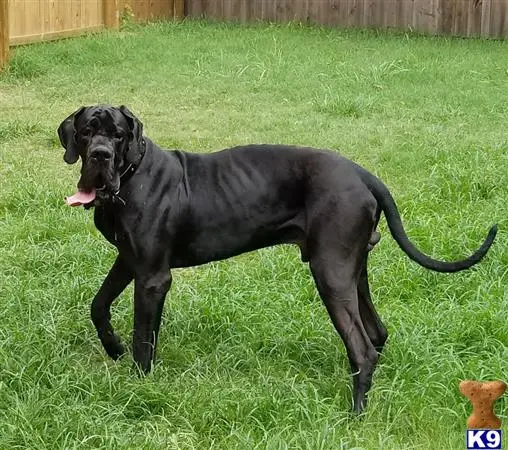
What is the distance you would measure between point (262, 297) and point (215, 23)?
433 inches

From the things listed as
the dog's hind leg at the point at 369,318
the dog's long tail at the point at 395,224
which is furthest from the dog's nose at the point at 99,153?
the dog's hind leg at the point at 369,318

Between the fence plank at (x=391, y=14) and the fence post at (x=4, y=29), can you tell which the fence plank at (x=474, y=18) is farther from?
the fence post at (x=4, y=29)

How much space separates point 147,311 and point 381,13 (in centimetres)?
1204

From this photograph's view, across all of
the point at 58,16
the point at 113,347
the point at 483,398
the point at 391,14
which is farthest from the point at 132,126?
the point at 391,14

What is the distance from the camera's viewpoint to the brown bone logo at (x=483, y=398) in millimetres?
3332

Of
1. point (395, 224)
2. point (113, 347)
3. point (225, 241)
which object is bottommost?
point (113, 347)

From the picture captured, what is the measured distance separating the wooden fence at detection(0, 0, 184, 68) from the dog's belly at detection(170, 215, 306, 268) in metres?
7.34

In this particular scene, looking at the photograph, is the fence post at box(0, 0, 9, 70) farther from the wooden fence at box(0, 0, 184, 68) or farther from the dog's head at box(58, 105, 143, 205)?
the dog's head at box(58, 105, 143, 205)

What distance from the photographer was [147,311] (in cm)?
432

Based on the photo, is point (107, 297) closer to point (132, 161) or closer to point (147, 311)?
point (147, 311)

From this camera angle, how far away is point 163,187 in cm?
435

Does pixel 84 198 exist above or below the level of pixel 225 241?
above

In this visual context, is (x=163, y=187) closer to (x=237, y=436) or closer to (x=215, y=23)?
(x=237, y=436)

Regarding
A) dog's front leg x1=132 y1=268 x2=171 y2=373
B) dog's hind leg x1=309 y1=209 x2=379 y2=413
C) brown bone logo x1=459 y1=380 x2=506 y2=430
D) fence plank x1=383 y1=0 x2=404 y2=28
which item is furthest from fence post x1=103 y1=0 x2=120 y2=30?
brown bone logo x1=459 y1=380 x2=506 y2=430
